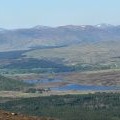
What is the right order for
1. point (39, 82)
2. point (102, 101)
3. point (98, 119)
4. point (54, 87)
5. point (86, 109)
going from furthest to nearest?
point (39, 82) < point (54, 87) < point (102, 101) < point (86, 109) < point (98, 119)

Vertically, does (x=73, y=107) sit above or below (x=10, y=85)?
below

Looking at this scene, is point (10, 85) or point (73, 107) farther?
point (10, 85)

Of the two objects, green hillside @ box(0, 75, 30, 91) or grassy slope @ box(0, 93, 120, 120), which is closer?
grassy slope @ box(0, 93, 120, 120)

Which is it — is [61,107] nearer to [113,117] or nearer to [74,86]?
[113,117]

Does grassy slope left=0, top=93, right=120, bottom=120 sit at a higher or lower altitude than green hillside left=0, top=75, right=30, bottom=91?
lower

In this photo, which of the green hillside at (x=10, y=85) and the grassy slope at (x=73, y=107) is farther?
the green hillside at (x=10, y=85)

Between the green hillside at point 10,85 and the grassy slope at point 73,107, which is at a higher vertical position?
the green hillside at point 10,85

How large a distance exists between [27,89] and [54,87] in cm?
1542

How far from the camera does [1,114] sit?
104 ft

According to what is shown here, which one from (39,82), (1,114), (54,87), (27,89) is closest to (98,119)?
(1,114)

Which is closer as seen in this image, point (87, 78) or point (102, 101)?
point (102, 101)

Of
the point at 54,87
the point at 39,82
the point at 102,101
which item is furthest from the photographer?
the point at 39,82

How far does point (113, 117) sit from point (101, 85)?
303 feet

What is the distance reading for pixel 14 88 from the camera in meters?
159
